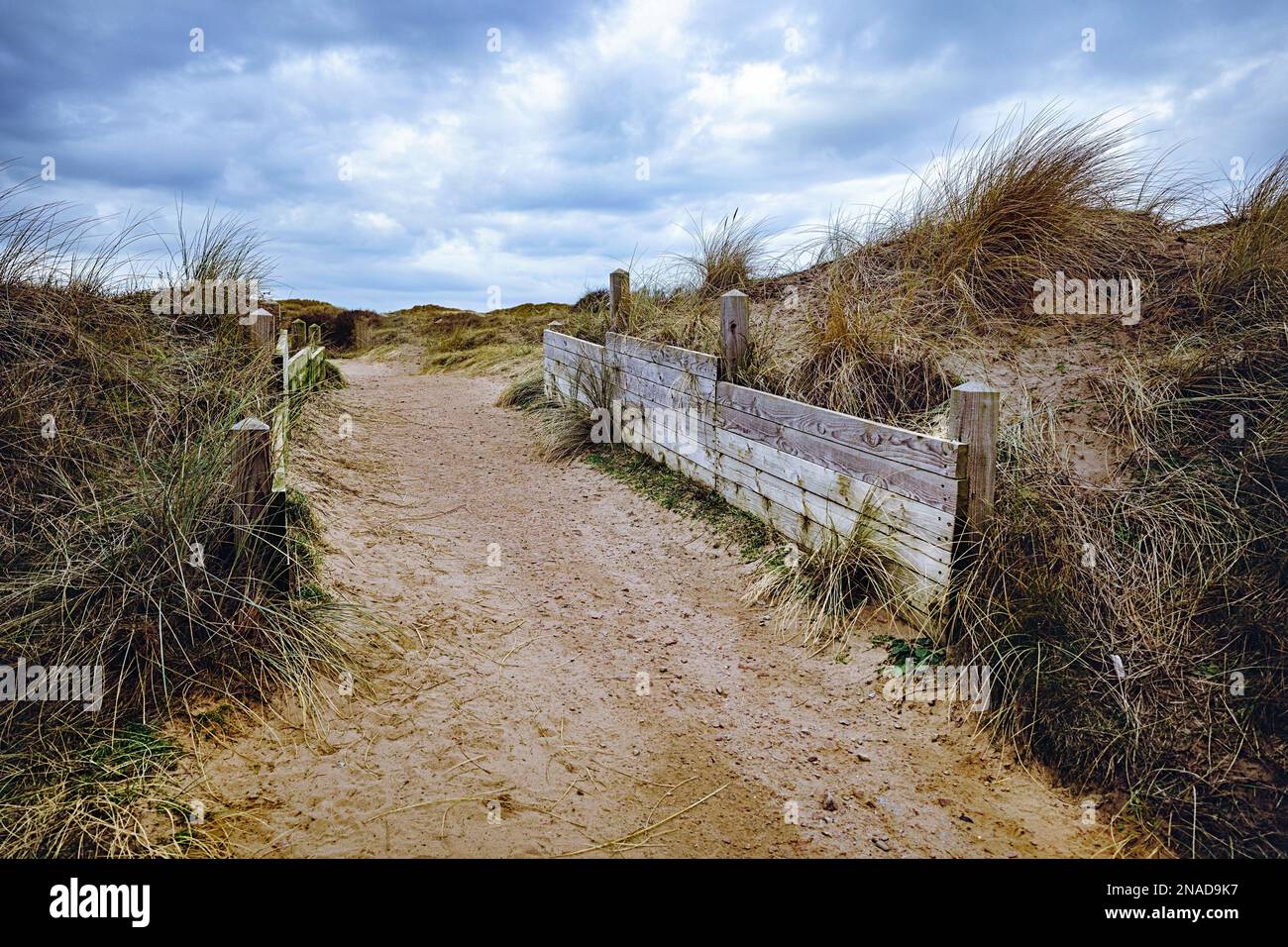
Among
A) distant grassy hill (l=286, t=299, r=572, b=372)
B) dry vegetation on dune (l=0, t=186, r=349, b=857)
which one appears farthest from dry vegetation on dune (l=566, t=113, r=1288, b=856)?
distant grassy hill (l=286, t=299, r=572, b=372)

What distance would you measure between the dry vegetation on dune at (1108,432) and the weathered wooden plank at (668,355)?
0.98 ft

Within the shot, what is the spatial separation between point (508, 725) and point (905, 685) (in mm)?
2080

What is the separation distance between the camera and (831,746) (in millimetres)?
3697

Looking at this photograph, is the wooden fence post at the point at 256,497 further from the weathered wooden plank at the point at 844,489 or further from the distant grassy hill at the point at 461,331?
the distant grassy hill at the point at 461,331

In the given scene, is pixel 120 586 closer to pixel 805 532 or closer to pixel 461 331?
pixel 805 532

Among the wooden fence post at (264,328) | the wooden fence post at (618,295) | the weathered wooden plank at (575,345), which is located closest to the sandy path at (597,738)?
the wooden fence post at (264,328)

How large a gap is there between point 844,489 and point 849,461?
Result: 19 centimetres

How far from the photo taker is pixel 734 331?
20.6ft

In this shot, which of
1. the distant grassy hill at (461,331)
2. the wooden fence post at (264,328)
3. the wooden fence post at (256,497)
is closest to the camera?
the wooden fence post at (256,497)

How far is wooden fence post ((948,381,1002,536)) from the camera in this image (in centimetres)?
395

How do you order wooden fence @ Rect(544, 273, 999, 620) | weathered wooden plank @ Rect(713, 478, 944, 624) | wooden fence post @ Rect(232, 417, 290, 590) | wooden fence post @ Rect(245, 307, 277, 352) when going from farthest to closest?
wooden fence post @ Rect(245, 307, 277, 352) < weathered wooden plank @ Rect(713, 478, 944, 624) < wooden fence @ Rect(544, 273, 999, 620) < wooden fence post @ Rect(232, 417, 290, 590)

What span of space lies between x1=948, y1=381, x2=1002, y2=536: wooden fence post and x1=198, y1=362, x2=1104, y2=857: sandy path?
1013mm

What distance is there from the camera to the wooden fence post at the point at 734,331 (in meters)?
6.26

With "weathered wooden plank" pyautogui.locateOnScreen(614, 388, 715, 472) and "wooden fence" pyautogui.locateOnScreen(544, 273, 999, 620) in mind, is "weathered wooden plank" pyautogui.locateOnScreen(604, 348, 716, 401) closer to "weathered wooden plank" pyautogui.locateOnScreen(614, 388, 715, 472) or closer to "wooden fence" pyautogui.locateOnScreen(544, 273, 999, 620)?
"wooden fence" pyautogui.locateOnScreen(544, 273, 999, 620)
